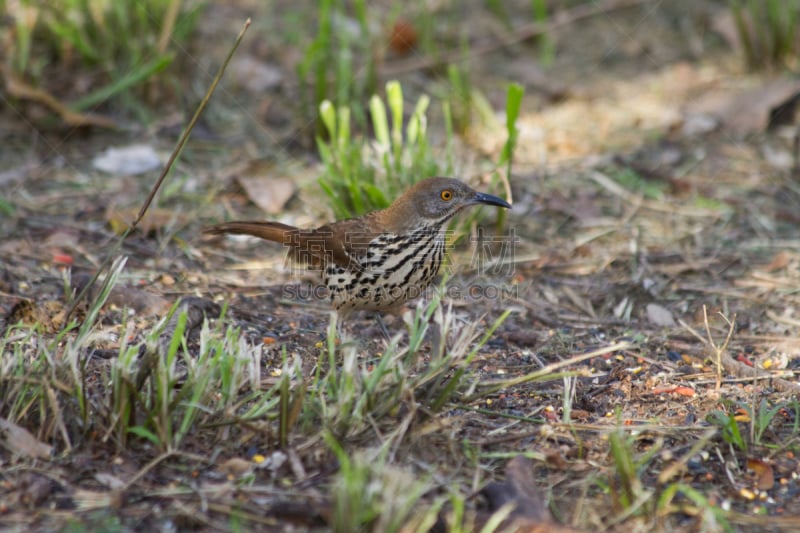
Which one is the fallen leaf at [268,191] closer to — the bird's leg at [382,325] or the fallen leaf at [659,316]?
the bird's leg at [382,325]

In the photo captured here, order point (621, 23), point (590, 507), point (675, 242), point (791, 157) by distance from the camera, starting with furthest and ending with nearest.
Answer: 1. point (621, 23)
2. point (791, 157)
3. point (675, 242)
4. point (590, 507)

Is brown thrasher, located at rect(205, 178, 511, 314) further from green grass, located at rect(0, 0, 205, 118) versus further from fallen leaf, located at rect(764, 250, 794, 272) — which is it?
green grass, located at rect(0, 0, 205, 118)

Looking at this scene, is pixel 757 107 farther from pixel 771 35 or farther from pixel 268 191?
pixel 268 191

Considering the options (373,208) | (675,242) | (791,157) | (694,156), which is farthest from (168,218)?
(791,157)

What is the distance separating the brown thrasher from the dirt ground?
9.2 inches

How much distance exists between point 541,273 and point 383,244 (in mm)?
1023

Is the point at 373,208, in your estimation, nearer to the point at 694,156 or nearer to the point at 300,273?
the point at 300,273

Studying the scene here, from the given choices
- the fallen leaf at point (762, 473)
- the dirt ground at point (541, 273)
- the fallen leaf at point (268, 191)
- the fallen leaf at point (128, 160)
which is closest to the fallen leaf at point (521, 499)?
the dirt ground at point (541, 273)

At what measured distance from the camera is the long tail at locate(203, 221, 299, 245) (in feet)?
13.8

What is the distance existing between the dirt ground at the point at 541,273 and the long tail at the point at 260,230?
266 mm

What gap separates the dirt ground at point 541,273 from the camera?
259 centimetres

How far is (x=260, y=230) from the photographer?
4.23 m

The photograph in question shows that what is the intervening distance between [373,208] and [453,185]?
1.87 ft

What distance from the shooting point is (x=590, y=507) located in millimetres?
2547
